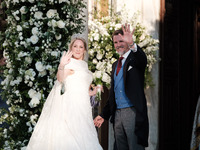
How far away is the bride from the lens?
338 centimetres

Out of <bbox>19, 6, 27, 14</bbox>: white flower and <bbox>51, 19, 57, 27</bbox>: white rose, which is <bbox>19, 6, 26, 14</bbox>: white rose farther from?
<bbox>51, 19, 57, 27</bbox>: white rose

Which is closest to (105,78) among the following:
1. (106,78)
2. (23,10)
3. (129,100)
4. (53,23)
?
(106,78)

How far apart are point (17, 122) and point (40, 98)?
0.45 m

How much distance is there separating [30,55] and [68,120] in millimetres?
888

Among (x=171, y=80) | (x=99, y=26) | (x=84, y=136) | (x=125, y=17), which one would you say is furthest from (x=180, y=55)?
(x=84, y=136)

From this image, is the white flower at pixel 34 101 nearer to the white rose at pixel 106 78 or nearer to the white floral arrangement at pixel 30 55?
the white floral arrangement at pixel 30 55

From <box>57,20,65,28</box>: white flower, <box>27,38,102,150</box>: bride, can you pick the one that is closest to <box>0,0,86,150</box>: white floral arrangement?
<box>57,20,65,28</box>: white flower

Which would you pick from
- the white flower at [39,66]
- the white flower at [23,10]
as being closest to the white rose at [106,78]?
the white flower at [39,66]

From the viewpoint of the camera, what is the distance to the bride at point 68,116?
133 inches

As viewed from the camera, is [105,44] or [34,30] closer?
[34,30]

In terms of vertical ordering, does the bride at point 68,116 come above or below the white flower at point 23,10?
below

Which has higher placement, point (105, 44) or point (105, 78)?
point (105, 44)

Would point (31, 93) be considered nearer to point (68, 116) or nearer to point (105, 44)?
point (68, 116)

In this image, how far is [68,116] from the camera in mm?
3521
